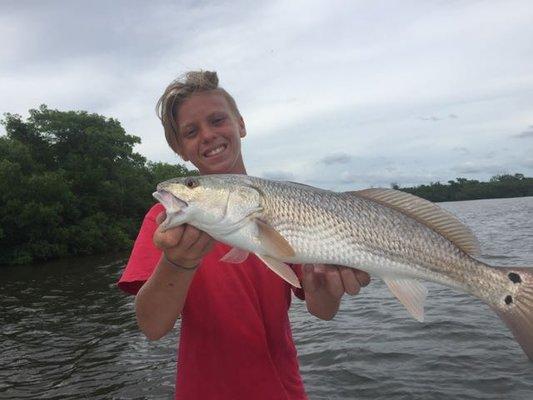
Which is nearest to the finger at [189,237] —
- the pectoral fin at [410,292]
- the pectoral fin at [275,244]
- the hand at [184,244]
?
the hand at [184,244]

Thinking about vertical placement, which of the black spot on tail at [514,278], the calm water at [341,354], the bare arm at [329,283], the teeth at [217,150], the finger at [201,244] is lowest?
the calm water at [341,354]

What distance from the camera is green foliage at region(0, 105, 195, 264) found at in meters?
34.2

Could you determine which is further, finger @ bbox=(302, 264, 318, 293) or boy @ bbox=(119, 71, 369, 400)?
finger @ bbox=(302, 264, 318, 293)

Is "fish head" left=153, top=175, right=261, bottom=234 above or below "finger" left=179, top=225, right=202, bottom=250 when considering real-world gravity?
above

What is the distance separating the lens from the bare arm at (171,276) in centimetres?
277

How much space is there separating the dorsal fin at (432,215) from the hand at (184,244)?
51.4 inches

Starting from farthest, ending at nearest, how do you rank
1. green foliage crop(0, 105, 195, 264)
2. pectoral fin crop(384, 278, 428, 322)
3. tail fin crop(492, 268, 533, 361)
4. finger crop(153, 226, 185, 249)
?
green foliage crop(0, 105, 195, 264) → pectoral fin crop(384, 278, 428, 322) → tail fin crop(492, 268, 533, 361) → finger crop(153, 226, 185, 249)

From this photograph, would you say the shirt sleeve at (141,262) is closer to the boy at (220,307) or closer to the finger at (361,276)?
the boy at (220,307)

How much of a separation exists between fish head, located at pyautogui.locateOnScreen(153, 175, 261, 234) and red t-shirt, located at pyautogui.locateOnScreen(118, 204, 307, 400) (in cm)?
39

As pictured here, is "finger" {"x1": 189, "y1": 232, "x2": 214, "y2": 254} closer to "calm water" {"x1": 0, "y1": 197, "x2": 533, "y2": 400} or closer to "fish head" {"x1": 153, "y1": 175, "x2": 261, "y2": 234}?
"fish head" {"x1": 153, "y1": 175, "x2": 261, "y2": 234}

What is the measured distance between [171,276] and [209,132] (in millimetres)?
1295

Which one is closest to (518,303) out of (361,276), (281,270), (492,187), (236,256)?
(361,276)

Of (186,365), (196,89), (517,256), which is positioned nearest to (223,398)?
(186,365)

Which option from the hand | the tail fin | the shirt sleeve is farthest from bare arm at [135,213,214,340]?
the tail fin
